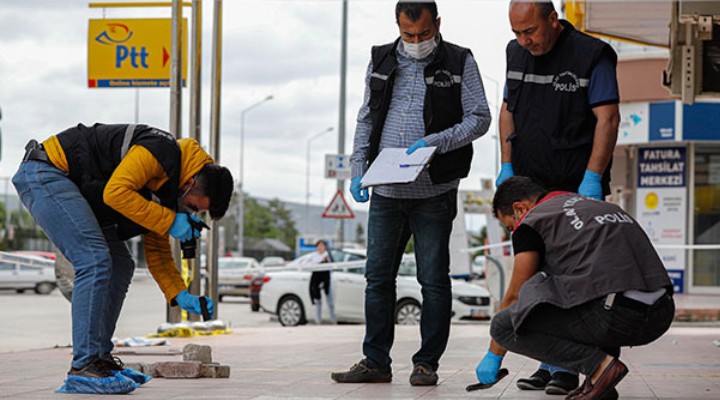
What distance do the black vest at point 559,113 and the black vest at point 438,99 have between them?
16.9 inches

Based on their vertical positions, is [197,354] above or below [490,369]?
below

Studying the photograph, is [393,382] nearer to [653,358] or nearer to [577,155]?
[577,155]

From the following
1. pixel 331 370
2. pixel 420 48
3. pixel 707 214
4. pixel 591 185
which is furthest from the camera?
pixel 707 214

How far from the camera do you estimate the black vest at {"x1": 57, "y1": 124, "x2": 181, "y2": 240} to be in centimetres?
570

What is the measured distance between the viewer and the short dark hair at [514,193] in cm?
521

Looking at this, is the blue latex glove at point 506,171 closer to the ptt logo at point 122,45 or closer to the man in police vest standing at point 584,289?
the man in police vest standing at point 584,289

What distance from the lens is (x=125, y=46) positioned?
1811 centimetres

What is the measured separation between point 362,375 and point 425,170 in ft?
3.84

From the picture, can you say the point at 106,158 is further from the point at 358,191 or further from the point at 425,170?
the point at 425,170

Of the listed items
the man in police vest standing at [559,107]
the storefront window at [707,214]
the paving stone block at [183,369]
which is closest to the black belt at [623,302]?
the man in police vest standing at [559,107]

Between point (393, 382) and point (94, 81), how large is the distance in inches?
527

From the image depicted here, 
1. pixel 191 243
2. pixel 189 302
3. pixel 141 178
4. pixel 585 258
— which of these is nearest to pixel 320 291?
pixel 189 302

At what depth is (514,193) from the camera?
5.24 m

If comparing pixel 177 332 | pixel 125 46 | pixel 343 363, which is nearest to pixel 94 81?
pixel 125 46
